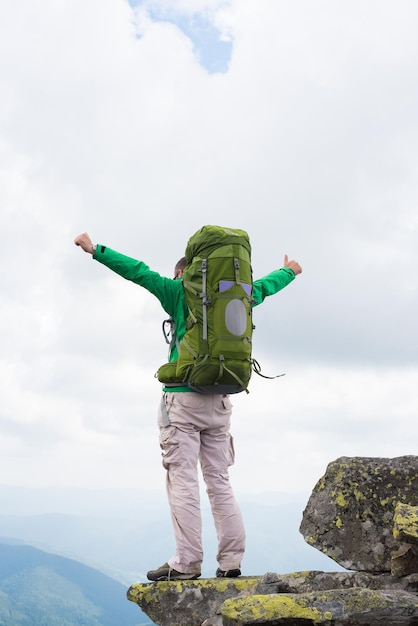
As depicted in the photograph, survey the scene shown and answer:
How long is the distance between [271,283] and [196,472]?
3297 millimetres

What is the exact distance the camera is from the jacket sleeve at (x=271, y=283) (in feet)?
32.4

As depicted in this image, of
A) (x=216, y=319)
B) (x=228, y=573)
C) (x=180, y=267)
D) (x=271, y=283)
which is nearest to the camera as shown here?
(x=216, y=319)

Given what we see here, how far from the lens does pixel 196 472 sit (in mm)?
8867

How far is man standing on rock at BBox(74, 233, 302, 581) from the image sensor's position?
339 inches

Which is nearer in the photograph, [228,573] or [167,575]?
[167,575]

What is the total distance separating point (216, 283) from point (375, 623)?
4542 millimetres

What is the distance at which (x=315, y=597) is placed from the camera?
6.00 meters

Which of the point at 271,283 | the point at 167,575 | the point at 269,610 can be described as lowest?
the point at 269,610

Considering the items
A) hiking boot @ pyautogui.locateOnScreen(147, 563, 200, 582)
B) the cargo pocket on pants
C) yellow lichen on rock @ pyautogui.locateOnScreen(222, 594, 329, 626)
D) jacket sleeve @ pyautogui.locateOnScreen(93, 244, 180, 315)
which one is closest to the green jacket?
jacket sleeve @ pyautogui.locateOnScreen(93, 244, 180, 315)

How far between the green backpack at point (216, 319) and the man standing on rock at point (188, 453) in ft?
1.00

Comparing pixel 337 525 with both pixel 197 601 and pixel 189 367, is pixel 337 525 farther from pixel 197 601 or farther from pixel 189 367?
pixel 189 367

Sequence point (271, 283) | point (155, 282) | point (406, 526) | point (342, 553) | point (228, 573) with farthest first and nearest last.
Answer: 1. point (271, 283)
2. point (155, 282)
3. point (228, 573)
4. point (342, 553)
5. point (406, 526)

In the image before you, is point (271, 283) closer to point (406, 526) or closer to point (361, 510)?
point (361, 510)

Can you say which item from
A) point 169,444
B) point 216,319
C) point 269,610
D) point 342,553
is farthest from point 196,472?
point 269,610
